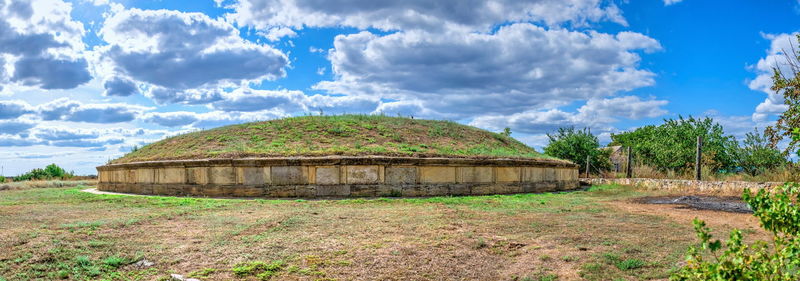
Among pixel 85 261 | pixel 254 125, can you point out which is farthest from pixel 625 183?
pixel 85 261

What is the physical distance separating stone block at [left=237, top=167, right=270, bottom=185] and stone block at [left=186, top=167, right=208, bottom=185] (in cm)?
115

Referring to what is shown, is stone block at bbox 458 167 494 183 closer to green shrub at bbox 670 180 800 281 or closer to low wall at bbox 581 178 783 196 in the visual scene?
low wall at bbox 581 178 783 196

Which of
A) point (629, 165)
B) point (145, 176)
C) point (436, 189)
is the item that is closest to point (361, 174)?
point (436, 189)

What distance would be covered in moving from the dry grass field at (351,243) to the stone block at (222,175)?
352 cm

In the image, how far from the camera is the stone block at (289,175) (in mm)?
12000

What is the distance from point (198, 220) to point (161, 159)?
7995 mm

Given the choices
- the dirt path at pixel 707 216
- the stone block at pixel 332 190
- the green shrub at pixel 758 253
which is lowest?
the dirt path at pixel 707 216

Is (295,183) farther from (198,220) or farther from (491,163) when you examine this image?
(491,163)

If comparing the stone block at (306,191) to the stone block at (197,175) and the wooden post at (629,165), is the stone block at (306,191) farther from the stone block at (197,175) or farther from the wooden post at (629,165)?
the wooden post at (629,165)

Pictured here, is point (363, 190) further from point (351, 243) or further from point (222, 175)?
point (351, 243)

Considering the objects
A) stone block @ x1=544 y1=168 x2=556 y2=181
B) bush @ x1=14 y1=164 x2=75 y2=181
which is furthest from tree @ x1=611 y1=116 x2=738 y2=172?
bush @ x1=14 y1=164 x2=75 y2=181

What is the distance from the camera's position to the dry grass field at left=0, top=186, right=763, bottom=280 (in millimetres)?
4746

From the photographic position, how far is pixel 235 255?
5305 mm

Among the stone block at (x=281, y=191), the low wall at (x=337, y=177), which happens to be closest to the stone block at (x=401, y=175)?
the low wall at (x=337, y=177)
